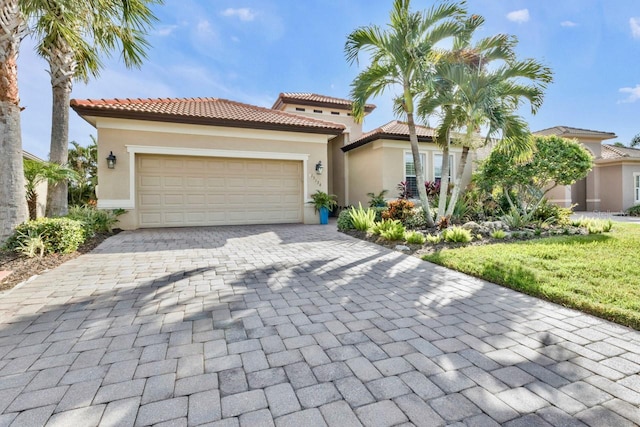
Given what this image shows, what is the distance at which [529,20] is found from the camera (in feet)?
28.8

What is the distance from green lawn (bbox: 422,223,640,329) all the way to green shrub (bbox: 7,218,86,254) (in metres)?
7.09

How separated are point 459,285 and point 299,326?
8.33ft

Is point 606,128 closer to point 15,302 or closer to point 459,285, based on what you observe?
point 459,285

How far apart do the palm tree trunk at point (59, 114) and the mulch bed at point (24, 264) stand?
3055 mm

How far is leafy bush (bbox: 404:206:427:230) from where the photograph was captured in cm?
899

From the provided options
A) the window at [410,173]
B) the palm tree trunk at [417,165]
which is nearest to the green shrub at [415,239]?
the palm tree trunk at [417,165]

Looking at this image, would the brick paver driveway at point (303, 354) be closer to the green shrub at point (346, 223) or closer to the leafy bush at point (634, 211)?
the green shrub at point (346, 223)

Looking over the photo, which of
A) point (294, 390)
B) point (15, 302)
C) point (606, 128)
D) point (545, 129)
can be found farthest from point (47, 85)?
point (606, 128)

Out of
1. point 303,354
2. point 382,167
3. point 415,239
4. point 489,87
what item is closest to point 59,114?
point 303,354

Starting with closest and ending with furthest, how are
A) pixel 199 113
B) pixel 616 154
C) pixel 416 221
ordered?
1. pixel 416 221
2. pixel 199 113
3. pixel 616 154

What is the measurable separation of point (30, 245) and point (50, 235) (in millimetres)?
445

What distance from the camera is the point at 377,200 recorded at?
1248 cm

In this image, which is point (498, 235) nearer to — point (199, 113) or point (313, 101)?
point (199, 113)

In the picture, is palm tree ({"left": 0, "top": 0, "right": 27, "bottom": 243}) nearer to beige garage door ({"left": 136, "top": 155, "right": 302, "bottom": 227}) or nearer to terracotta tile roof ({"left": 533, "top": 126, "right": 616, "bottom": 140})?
beige garage door ({"left": 136, "top": 155, "right": 302, "bottom": 227})
